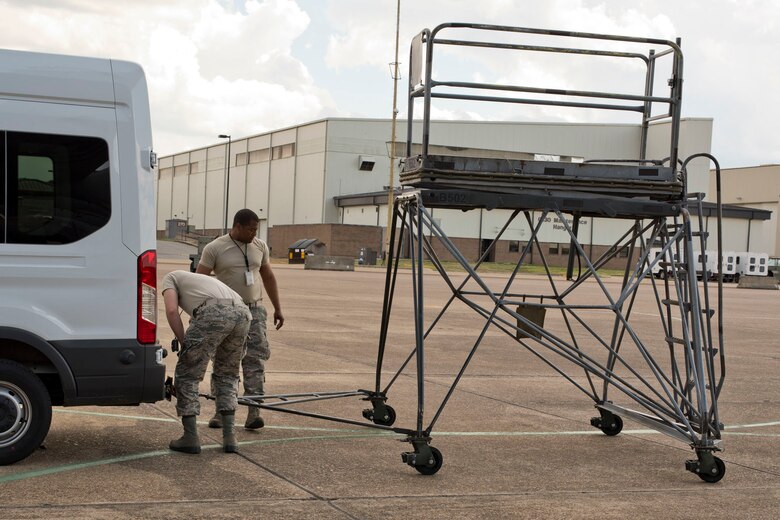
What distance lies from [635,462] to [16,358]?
465 centimetres

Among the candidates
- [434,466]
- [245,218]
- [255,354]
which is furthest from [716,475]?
[245,218]

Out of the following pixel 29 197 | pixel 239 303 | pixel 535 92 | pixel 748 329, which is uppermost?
pixel 535 92

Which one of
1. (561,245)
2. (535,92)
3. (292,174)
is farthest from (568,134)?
(535,92)

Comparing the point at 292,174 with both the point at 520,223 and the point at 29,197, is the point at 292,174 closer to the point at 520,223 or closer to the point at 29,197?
the point at 520,223

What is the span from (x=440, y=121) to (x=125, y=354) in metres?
79.8

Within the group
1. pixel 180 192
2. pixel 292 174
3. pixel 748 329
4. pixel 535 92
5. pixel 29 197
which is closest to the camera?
pixel 29 197

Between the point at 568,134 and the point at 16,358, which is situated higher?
the point at 568,134

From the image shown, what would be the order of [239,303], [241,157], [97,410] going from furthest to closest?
[241,157] → [97,410] → [239,303]

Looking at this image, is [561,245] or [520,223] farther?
[561,245]

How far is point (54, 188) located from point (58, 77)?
73 cm

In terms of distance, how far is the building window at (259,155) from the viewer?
98.6 m

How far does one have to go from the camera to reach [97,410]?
885cm

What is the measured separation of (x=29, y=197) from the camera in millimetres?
6684

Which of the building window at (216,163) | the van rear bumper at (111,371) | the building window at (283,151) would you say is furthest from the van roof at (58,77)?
the building window at (216,163)
